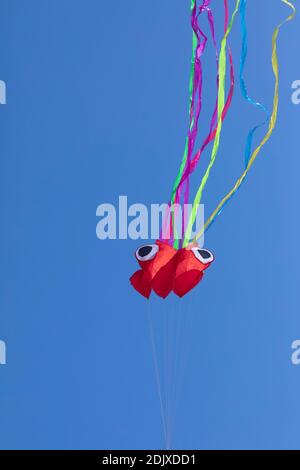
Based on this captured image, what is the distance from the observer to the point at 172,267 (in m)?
2.72

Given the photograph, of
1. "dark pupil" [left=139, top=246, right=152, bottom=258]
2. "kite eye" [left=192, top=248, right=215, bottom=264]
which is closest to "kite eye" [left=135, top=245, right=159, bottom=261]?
"dark pupil" [left=139, top=246, right=152, bottom=258]

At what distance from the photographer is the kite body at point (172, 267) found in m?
2.68

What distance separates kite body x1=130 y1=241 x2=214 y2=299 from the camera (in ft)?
8.79

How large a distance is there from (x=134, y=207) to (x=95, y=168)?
249 mm

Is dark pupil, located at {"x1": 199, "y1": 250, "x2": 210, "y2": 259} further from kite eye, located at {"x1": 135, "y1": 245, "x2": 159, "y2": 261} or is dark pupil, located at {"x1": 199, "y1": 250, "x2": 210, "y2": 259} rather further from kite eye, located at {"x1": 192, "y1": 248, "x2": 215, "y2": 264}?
kite eye, located at {"x1": 135, "y1": 245, "x2": 159, "y2": 261}

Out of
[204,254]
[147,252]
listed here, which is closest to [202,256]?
[204,254]

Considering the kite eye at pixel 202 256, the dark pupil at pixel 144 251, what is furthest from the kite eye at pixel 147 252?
the kite eye at pixel 202 256

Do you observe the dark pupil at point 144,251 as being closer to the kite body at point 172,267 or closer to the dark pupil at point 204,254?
the kite body at point 172,267

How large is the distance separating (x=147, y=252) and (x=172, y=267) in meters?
0.11

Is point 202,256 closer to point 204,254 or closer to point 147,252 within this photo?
point 204,254
